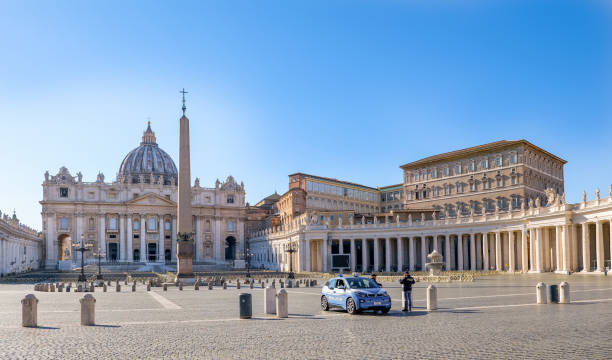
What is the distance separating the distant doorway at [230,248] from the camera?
130875mm

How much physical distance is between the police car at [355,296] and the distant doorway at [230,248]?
110029mm

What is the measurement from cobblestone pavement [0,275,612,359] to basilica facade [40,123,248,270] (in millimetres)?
89174

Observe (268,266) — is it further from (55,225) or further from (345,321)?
(345,321)

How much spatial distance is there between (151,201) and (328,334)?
107746 mm

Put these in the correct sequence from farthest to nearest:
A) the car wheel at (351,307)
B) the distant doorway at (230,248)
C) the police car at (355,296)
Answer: the distant doorway at (230,248) < the car wheel at (351,307) < the police car at (355,296)

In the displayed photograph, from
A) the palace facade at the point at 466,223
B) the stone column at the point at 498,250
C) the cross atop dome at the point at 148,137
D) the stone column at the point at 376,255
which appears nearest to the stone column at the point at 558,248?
the palace facade at the point at 466,223

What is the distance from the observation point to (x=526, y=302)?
910 inches

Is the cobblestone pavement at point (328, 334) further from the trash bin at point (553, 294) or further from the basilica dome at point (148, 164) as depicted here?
the basilica dome at point (148, 164)

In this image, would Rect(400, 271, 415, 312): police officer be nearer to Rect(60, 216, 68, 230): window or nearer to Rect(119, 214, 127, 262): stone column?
Rect(119, 214, 127, 262): stone column

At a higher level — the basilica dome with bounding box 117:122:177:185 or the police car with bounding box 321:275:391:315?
the basilica dome with bounding box 117:122:177:185

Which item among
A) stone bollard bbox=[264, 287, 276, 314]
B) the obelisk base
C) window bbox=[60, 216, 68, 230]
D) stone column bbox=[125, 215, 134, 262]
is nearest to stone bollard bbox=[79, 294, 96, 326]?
stone bollard bbox=[264, 287, 276, 314]

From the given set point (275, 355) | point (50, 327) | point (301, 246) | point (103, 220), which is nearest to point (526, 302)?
point (275, 355)

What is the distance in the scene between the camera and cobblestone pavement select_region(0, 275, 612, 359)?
12133 millimetres

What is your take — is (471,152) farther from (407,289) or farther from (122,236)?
(122,236)
